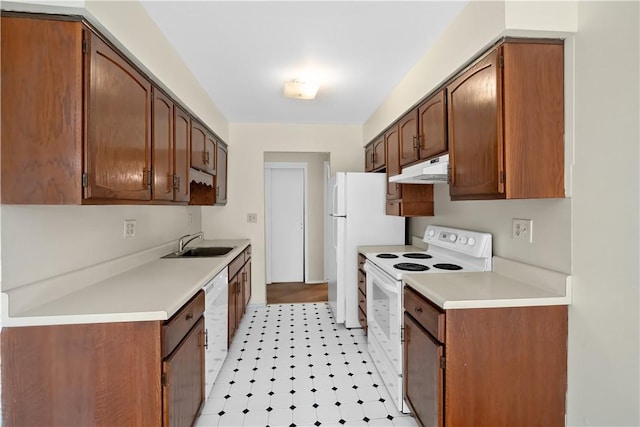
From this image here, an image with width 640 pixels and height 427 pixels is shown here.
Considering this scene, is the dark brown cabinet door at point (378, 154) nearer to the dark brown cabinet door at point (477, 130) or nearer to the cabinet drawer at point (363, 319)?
the dark brown cabinet door at point (477, 130)

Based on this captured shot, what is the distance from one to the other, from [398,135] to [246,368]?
2218 mm

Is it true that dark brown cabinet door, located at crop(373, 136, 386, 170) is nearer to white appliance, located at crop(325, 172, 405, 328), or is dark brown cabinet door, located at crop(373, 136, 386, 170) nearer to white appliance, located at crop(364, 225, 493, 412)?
white appliance, located at crop(325, 172, 405, 328)

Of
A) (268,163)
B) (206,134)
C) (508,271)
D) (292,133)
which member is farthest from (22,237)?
(268,163)

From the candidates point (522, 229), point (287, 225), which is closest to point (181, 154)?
point (522, 229)

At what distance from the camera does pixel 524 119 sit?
128cm

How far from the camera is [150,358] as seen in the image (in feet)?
3.78

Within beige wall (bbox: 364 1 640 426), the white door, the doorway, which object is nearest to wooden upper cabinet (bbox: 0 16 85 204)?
beige wall (bbox: 364 1 640 426)

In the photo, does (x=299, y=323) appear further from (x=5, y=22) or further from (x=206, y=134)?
(x=5, y=22)

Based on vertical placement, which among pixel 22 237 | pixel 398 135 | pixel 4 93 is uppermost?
pixel 398 135

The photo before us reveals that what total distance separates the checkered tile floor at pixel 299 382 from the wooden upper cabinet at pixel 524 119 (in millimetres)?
1471

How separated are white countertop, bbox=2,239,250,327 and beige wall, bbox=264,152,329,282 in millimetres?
2899

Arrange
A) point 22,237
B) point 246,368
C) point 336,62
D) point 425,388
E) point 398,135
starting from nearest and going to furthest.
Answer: point 22,237, point 425,388, point 336,62, point 246,368, point 398,135

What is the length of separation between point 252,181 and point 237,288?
1.38 metres

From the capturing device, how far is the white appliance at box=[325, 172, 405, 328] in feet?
9.29
